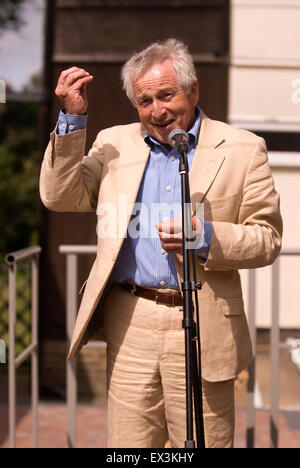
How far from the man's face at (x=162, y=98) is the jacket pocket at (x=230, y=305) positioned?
0.60 metres

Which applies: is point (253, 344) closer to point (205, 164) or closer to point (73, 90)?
point (205, 164)

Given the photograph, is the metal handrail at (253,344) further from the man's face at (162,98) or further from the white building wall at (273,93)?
the man's face at (162,98)

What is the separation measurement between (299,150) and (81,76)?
218 centimetres

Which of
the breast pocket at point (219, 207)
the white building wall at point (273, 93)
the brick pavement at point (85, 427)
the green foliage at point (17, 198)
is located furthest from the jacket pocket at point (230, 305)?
the green foliage at point (17, 198)

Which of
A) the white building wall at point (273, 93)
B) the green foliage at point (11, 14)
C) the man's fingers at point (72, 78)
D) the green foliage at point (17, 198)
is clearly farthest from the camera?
the green foliage at point (17, 198)

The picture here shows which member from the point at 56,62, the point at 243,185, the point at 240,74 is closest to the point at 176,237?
the point at 243,185

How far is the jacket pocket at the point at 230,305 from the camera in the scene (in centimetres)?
229

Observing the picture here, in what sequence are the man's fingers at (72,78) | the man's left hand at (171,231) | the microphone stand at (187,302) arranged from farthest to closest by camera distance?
1. the man's fingers at (72,78)
2. the man's left hand at (171,231)
3. the microphone stand at (187,302)

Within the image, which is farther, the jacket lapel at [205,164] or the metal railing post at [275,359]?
the metal railing post at [275,359]

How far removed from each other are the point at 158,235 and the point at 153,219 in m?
0.07

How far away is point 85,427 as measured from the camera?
456 cm

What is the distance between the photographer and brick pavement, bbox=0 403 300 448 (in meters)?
4.27

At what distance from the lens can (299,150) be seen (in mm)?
4012

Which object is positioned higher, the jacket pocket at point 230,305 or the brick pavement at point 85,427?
the jacket pocket at point 230,305
